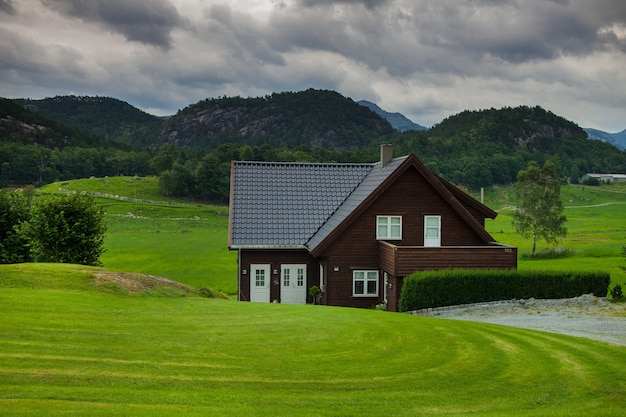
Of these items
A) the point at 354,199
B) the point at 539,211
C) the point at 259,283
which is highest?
the point at 354,199

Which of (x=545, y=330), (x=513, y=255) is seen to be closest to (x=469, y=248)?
(x=513, y=255)

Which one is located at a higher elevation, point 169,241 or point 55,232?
point 55,232

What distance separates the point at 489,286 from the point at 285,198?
42.6 ft

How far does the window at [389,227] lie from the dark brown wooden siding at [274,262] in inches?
160

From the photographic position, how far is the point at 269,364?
39.3 feet

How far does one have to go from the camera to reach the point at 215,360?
1195 centimetres

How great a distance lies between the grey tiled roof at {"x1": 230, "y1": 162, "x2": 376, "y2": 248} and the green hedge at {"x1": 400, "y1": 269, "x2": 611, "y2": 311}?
25.6ft

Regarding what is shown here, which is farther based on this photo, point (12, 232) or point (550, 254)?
point (550, 254)

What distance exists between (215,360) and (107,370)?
7.43ft

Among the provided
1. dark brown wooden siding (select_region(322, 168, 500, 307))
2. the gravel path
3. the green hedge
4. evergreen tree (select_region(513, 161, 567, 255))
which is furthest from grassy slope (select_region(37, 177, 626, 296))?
the gravel path

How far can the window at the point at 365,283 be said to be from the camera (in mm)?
29016

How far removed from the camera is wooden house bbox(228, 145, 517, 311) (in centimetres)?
2784

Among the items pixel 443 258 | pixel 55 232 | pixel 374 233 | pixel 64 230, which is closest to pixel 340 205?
pixel 374 233

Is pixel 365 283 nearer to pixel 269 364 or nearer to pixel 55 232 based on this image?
pixel 55 232
